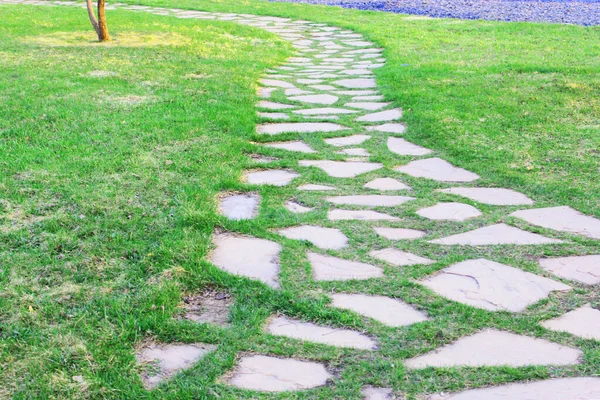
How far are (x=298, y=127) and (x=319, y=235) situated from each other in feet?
6.65

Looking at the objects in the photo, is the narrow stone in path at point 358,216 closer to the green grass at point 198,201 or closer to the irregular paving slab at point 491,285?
the green grass at point 198,201

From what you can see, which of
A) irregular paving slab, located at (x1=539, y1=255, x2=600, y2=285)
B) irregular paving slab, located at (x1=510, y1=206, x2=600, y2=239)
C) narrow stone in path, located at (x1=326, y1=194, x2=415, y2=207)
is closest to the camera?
irregular paving slab, located at (x1=539, y1=255, x2=600, y2=285)

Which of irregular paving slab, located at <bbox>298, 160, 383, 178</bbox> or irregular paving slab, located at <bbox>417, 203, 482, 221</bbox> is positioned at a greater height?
irregular paving slab, located at <bbox>298, 160, 383, 178</bbox>

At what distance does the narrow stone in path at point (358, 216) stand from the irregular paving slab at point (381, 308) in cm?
80

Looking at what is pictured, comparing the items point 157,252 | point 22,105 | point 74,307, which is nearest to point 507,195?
point 157,252

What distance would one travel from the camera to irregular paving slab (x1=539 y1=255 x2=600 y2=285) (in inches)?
102

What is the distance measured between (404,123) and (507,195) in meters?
1.66

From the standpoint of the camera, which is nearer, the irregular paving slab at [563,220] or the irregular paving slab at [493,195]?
the irregular paving slab at [563,220]

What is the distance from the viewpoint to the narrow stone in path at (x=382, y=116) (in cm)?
519

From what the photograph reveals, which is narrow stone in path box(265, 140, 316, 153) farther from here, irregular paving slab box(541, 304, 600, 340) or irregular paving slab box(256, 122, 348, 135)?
irregular paving slab box(541, 304, 600, 340)

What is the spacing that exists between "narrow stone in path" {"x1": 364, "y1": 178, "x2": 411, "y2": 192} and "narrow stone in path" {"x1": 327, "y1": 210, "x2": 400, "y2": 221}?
397mm

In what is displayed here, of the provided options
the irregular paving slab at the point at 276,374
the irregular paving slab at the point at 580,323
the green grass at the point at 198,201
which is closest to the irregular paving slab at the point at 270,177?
the green grass at the point at 198,201

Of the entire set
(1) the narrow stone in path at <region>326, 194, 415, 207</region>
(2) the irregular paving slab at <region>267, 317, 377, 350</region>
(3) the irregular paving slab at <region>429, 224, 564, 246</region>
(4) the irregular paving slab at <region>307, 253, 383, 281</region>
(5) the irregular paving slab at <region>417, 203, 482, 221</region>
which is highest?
(1) the narrow stone in path at <region>326, 194, 415, 207</region>

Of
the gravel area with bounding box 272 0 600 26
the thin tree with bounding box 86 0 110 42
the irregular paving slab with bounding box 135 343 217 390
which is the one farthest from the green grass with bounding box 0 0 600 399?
the gravel area with bounding box 272 0 600 26
